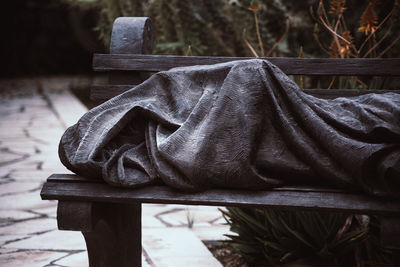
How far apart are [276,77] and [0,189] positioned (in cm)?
277

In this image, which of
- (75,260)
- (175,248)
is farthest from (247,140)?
(75,260)

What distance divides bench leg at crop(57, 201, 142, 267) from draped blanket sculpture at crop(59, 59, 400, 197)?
0.43 ft

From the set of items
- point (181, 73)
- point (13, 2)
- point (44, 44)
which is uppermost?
point (181, 73)

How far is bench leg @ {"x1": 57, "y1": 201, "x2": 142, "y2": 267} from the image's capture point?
1.62 meters

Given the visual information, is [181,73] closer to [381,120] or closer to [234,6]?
[381,120]

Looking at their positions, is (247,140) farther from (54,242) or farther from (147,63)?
(54,242)

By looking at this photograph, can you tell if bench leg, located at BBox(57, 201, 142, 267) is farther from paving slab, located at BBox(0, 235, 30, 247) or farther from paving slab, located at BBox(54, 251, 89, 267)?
paving slab, located at BBox(0, 235, 30, 247)

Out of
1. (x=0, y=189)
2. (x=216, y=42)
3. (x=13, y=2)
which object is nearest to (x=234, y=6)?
(x=216, y=42)

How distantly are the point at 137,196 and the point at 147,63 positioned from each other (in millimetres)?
669

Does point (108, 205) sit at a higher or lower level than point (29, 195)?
higher

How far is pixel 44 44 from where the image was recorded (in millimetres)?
13883

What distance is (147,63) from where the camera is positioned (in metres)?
2.05

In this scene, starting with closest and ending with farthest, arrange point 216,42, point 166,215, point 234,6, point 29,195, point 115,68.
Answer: point 115,68, point 166,215, point 29,195, point 234,6, point 216,42

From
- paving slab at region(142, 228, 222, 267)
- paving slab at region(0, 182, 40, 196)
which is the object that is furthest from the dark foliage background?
paving slab at region(142, 228, 222, 267)
